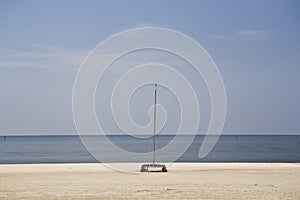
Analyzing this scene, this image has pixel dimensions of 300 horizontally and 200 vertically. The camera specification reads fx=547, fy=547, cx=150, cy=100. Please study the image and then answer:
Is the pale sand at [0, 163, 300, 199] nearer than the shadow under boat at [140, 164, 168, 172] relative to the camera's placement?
Yes

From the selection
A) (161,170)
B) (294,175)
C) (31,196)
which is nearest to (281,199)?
(31,196)

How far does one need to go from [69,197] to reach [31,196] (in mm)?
1374

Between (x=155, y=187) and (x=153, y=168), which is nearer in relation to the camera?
(x=155, y=187)

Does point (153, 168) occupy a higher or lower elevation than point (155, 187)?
higher

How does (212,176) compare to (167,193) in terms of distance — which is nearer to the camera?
(167,193)

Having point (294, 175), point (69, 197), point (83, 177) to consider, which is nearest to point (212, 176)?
point (294, 175)

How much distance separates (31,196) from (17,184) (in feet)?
15.2

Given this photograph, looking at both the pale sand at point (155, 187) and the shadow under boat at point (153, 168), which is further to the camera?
the shadow under boat at point (153, 168)

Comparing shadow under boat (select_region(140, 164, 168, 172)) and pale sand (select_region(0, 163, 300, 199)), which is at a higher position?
shadow under boat (select_region(140, 164, 168, 172))

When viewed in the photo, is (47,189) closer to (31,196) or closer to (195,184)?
(31,196)

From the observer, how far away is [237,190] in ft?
67.2

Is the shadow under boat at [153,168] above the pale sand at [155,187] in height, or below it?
above

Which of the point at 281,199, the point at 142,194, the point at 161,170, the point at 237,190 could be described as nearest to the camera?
the point at 281,199

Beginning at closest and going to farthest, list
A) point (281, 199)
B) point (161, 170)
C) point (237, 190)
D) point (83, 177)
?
point (281, 199) < point (237, 190) < point (83, 177) < point (161, 170)
